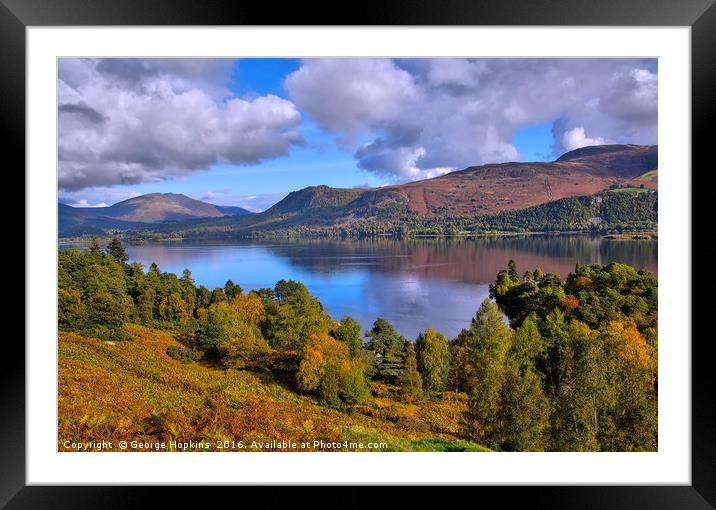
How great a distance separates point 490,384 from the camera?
4492 millimetres

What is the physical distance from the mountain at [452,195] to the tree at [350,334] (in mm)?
1515

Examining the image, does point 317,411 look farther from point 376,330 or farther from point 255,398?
point 376,330

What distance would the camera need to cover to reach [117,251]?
573 centimetres

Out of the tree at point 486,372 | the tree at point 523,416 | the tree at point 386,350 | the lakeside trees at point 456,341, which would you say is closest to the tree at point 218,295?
the lakeside trees at point 456,341

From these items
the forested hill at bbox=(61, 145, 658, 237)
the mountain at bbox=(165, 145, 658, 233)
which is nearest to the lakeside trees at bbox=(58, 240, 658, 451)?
the forested hill at bbox=(61, 145, 658, 237)

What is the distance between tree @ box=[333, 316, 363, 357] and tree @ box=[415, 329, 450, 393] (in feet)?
2.34

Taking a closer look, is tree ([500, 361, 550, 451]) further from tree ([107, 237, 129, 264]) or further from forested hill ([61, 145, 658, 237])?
tree ([107, 237, 129, 264])

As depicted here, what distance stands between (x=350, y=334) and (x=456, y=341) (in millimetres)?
1251

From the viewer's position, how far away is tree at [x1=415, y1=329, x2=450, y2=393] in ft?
16.2

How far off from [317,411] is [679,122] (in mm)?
3830
